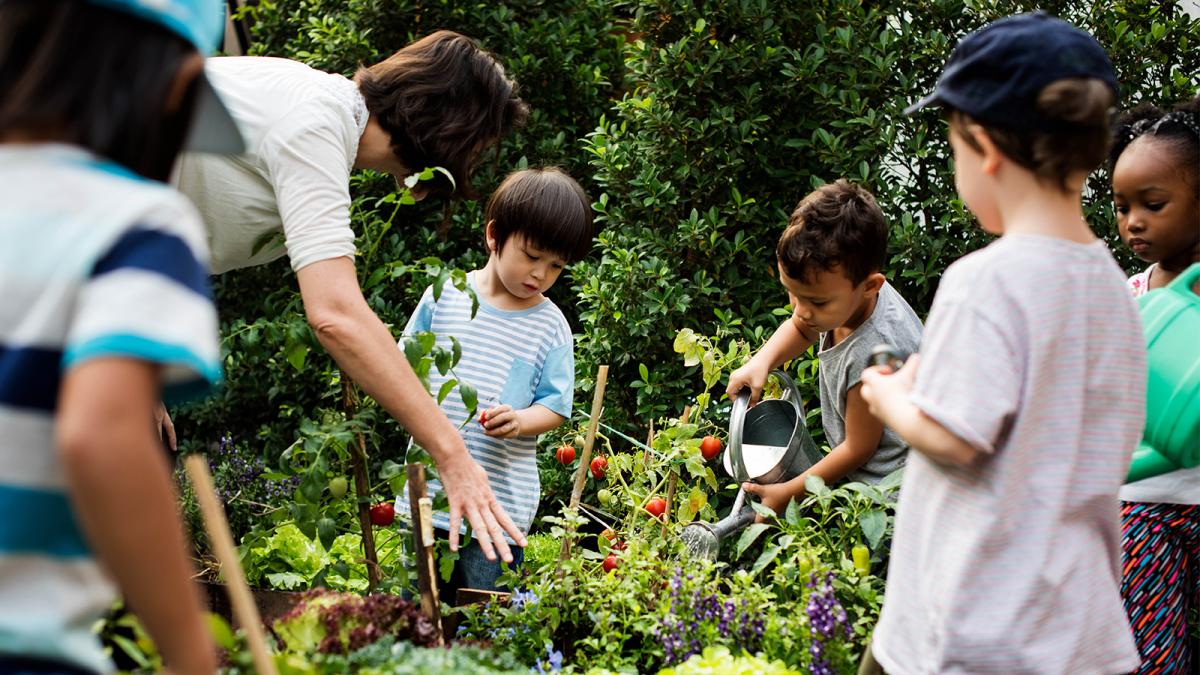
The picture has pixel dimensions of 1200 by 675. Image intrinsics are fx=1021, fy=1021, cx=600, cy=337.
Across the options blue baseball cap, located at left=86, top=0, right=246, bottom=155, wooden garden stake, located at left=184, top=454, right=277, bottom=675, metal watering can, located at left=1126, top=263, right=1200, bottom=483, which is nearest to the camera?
blue baseball cap, located at left=86, top=0, right=246, bottom=155

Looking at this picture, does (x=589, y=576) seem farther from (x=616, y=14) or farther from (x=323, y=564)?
(x=616, y=14)

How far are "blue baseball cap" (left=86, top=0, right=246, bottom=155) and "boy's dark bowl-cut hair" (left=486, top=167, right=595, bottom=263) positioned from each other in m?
1.65

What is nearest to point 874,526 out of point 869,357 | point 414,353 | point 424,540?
point 869,357

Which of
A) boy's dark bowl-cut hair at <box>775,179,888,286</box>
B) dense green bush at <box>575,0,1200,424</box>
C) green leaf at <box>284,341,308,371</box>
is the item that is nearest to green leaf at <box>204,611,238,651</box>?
green leaf at <box>284,341,308,371</box>

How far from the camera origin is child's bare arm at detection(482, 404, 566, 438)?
9.00 ft

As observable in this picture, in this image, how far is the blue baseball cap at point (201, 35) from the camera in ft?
3.21

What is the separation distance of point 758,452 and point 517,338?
783 mm

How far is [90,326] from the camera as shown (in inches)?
34.9

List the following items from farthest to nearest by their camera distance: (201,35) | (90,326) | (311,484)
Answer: (311,484)
(201,35)
(90,326)

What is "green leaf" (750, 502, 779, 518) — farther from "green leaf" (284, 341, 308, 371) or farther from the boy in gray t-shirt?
"green leaf" (284, 341, 308, 371)

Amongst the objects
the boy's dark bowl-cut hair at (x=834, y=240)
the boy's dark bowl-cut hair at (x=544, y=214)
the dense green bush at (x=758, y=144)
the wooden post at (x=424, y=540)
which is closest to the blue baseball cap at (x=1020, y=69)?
the boy's dark bowl-cut hair at (x=834, y=240)

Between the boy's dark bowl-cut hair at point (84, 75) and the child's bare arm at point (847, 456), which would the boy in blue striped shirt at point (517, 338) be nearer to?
the child's bare arm at point (847, 456)

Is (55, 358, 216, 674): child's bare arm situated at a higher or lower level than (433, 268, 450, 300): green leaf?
higher

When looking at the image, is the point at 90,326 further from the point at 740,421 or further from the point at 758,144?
the point at 758,144
